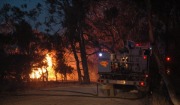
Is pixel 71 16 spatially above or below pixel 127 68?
above

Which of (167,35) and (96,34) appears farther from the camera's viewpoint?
A: (96,34)

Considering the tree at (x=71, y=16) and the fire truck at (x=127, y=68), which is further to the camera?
the tree at (x=71, y=16)

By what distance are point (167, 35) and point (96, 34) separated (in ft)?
39.0

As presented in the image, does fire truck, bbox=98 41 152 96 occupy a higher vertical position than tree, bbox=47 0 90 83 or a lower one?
lower

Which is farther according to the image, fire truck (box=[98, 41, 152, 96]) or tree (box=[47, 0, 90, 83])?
tree (box=[47, 0, 90, 83])

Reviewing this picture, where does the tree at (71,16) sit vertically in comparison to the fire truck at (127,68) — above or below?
above

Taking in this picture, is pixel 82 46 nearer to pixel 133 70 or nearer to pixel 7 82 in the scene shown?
pixel 7 82

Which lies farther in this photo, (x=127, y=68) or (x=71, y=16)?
(x=71, y=16)

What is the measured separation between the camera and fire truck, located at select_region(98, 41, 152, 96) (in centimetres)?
1936

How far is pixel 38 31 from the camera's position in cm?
3397

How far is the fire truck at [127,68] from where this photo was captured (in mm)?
19359

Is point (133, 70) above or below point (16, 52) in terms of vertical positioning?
below

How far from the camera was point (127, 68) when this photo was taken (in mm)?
19781

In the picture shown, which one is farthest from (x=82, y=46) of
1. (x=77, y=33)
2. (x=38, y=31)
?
(x=38, y=31)
